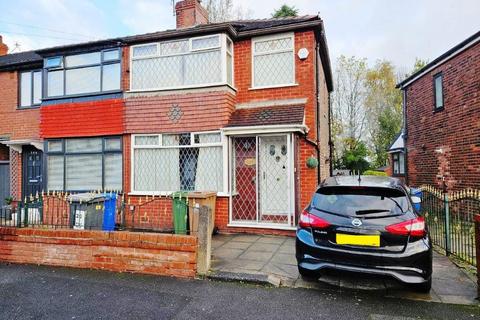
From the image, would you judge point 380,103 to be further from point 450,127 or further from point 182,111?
point 182,111

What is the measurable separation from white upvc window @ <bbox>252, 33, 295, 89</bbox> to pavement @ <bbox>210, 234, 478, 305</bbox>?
434cm

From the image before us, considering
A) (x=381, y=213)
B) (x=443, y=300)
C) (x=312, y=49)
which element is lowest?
(x=443, y=300)

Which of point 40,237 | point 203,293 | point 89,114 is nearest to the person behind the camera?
point 203,293

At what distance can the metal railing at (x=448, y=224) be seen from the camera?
228 inches

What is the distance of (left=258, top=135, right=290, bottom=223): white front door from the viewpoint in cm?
826

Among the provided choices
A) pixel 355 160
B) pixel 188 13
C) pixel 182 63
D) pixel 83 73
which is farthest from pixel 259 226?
pixel 355 160

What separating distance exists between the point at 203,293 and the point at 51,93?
8.66m

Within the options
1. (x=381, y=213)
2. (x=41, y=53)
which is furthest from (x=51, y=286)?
(x=41, y=53)

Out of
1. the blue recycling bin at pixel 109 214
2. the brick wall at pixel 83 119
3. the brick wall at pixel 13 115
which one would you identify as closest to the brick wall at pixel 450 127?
the blue recycling bin at pixel 109 214

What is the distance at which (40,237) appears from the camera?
545cm

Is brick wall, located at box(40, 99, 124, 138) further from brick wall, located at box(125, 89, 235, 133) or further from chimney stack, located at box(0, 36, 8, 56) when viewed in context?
chimney stack, located at box(0, 36, 8, 56)

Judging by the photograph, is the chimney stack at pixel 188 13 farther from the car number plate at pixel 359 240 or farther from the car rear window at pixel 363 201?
the car number plate at pixel 359 240

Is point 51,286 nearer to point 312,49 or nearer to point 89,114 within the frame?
point 89,114

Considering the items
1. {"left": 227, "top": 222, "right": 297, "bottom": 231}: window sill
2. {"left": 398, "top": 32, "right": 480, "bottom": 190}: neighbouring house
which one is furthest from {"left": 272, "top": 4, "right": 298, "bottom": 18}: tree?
{"left": 227, "top": 222, "right": 297, "bottom": 231}: window sill
